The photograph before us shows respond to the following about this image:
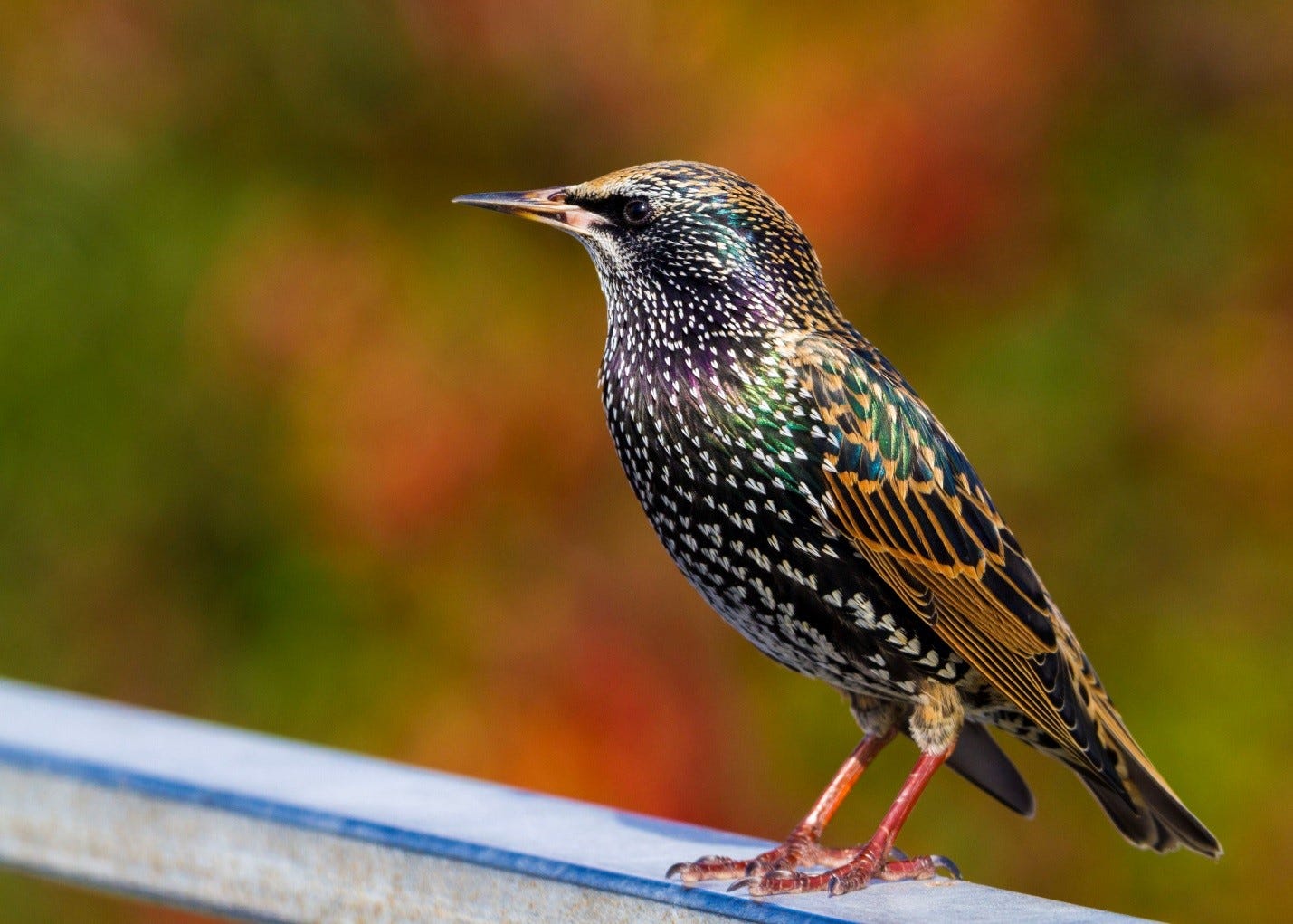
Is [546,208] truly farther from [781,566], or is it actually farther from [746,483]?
[781,566]

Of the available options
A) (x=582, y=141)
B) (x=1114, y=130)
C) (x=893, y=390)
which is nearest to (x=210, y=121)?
(x=582, y=141)

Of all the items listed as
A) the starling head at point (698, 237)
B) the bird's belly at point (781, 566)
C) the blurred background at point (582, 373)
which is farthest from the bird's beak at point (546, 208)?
the blurred background at point (582, 373)

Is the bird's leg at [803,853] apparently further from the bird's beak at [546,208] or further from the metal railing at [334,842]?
the bird's beak at [546,208]

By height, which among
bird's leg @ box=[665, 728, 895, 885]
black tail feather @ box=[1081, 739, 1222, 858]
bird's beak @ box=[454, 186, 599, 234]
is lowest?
bird's leg @ box=[665, 728, 895, 885]

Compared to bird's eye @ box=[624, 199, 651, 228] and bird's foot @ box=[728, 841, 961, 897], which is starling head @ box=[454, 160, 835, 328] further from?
bird's foot @ box=[728, 841, 961, 897]

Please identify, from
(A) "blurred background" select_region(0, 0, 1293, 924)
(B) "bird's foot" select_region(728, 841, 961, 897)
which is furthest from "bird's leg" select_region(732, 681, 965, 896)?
(A) "blurred background" select_region(0, 0, 1293, 924)

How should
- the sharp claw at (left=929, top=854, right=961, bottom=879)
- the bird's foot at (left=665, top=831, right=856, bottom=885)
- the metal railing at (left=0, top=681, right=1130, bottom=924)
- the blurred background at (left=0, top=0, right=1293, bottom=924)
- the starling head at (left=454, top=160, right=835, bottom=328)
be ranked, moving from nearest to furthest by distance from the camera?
the metal railing at (left=0, top=681, right=1130, bottom=924) → the bird's foot at (left=665, top=831, right=856, bottom=885) → the sharp claw at (left=929, top=854, right=961, bottom=879) → the starling head at (left=454, top=160, right=835, bottom=328) → the blurred background at (left=0, top=0, right=1293, bottom=924)

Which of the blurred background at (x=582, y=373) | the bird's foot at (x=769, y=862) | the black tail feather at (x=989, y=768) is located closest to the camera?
the bird's foot at (x=769, y=862)

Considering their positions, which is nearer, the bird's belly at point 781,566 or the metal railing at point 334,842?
the metal railing at point 334,842
